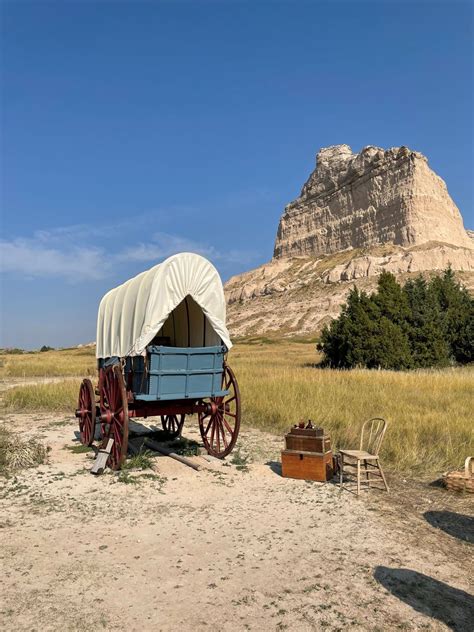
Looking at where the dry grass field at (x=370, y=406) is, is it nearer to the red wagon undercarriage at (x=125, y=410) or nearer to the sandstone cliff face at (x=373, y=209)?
the red wagon undercarriage at (x=125, y=410)

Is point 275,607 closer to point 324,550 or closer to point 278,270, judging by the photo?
point 324,550

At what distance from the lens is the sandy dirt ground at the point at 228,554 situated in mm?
3547

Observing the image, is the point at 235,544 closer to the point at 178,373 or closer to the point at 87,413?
the point at 178,373

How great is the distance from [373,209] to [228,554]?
105m

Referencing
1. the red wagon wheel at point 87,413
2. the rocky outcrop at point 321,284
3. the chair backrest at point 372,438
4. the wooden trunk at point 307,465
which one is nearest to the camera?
the chair backrest at point 372,438

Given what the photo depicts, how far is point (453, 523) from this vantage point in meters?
5.48

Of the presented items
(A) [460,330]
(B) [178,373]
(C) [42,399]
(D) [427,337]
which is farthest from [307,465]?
(A) [460,330]

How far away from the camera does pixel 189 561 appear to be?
4426mm

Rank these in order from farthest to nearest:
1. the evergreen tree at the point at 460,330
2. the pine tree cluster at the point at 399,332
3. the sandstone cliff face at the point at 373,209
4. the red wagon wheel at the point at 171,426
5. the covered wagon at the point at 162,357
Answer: the sandstone cliff face at the point at 373,209, the evergreen tree at the point at 460,330, the pine tree cluster at the point at 399,332, the red wagon wheel at the point at 171,426, the covered wagon at the point at 162,357

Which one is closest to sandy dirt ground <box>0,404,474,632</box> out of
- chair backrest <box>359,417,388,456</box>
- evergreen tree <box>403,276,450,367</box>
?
chair backrest <box>359,417,388,456</box>

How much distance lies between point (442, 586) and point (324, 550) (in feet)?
3.61

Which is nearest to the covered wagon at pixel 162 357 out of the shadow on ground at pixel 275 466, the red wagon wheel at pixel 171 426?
the shadow on ground at pixel 275 466

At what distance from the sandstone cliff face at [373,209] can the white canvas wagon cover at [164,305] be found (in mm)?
92085

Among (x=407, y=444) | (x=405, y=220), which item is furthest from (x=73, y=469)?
(x=405, y=220)
